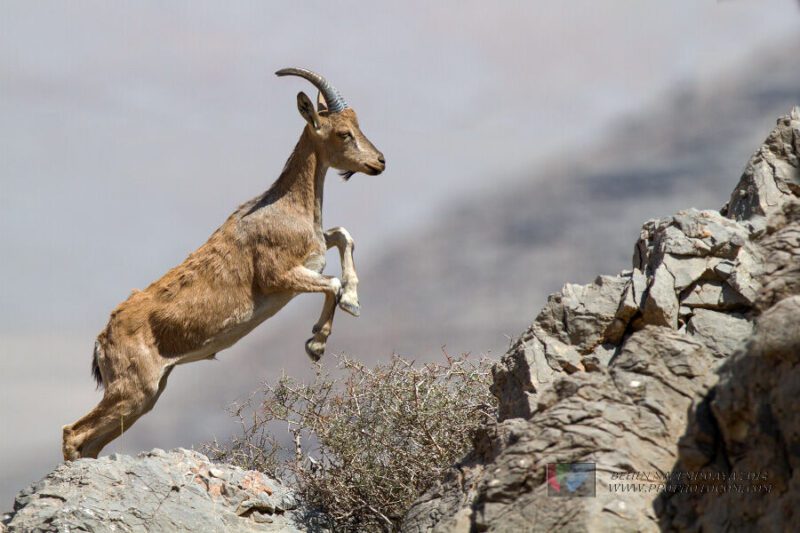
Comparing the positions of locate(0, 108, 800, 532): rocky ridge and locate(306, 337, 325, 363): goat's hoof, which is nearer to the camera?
locate(0, 108, 800, 532): rocky ridge

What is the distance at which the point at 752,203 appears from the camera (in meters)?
8.08

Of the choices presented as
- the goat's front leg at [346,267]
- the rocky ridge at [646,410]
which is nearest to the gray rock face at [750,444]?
the rocky ridge at [646,410]

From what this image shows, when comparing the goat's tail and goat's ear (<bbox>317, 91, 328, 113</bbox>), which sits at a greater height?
goat's ear (<bbox>317, 91, 328, 113</bbox>)


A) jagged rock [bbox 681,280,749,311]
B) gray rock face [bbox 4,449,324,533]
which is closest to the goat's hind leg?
gray rock face [bbox 4,449,324,533]

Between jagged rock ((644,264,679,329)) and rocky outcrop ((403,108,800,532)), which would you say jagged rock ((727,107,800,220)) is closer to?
rocky outcrop ((403,108,800,532))

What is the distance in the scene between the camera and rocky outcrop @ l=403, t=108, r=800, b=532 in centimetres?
541

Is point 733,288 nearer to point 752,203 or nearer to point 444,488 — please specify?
point 752,203

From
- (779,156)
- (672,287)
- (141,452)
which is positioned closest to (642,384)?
(672,287)

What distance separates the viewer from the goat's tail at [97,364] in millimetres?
11149

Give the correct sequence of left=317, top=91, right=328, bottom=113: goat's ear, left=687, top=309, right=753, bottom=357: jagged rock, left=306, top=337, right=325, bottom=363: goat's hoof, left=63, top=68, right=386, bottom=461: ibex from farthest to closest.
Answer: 1. left=317, top=91, right=328, bottom=113: goat's ear
2. left=306, top=337, right=325, bottom=363: goat's hoof
3. left=63, top=68, right=386, bottom=461: ibex
4. left=687, top=309, right=753, bottom=357: jagged rock

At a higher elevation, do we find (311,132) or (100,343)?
(311,132)

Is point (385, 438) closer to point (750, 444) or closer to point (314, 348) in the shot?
point (314, 348)

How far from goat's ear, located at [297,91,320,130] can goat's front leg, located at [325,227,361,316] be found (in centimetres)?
121

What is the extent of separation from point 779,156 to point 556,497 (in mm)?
3980
